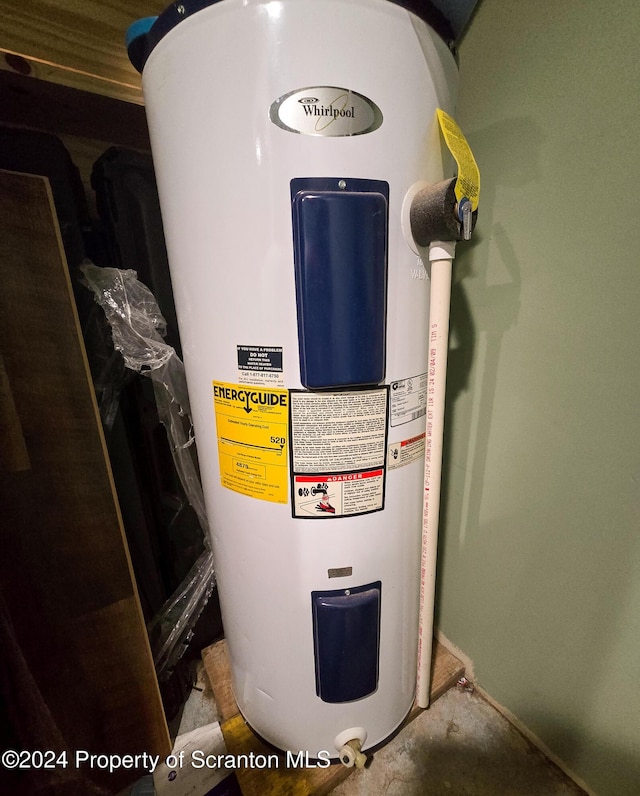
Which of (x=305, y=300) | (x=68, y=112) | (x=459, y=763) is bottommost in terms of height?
(x=459, y=763)

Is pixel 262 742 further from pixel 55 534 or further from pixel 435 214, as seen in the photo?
pixel 435 214

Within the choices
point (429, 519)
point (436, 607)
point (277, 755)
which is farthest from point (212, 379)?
point (436, 607)

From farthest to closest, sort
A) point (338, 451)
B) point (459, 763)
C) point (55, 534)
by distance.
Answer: point (459, 763), point (55, 534), point (338, 451)

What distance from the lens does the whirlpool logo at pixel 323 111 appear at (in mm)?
435

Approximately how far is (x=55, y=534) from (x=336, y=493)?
534 mm

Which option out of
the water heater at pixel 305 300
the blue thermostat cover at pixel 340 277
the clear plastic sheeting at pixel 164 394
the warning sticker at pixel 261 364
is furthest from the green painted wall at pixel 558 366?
the clear plastic sheeting at pixel 164 394

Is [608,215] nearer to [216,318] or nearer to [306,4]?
[306,4]

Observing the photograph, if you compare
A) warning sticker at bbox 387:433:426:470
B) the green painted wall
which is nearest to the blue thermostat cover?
warning sticker at bbox 387:433:426:470

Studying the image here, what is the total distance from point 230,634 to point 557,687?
0.67 meters

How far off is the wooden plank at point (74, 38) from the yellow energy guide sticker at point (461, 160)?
0.61m

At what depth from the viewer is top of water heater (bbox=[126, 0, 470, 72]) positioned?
0.45 meters

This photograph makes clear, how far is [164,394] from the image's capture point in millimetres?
824

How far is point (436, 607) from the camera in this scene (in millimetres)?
1022

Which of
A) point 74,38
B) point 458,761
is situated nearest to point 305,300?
point 74,38
